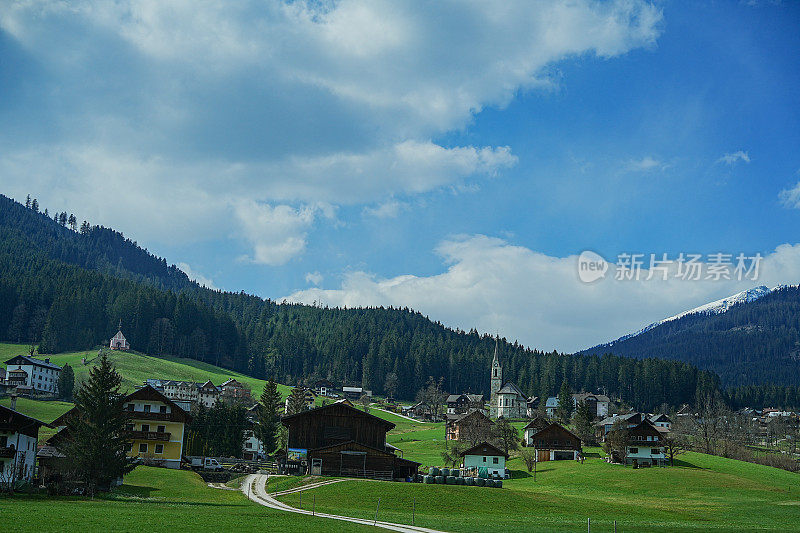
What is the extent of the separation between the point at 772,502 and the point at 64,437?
230 feet

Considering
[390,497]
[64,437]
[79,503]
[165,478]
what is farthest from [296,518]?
[64,437]

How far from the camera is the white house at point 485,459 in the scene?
9319 cm

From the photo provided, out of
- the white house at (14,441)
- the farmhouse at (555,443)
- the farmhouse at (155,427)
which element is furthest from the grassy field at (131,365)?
the white house at (14,441)

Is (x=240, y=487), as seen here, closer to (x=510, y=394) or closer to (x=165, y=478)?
(x=165, y=478)

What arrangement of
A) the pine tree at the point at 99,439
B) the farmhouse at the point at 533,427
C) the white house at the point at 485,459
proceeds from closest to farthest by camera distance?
the pine tree at the point at 99,439 < the white house at the point at 485,459 < the farmhouse at the point at 533,427

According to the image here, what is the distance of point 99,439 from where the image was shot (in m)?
52.0

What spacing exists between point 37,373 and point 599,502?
137610 mm

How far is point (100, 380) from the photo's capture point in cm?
5519

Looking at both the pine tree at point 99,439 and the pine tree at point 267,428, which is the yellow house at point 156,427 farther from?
the pine tree at point 99,439

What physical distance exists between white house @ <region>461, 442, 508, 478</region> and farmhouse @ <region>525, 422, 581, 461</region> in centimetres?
1878

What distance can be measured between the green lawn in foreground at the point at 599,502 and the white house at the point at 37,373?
11564 centimetres

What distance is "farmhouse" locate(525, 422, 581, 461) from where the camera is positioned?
111 meters

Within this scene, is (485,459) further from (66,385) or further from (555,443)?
(66,385)

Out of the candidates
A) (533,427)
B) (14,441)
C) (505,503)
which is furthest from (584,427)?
(14,441)
